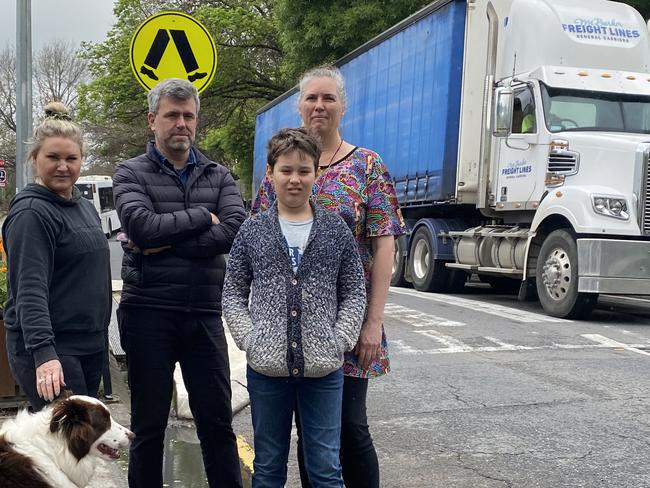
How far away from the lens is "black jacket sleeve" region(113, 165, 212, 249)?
350cm

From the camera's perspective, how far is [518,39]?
473 inches

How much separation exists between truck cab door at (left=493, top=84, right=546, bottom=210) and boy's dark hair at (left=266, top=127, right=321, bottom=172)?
8668mm

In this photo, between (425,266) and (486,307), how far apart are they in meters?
2.68

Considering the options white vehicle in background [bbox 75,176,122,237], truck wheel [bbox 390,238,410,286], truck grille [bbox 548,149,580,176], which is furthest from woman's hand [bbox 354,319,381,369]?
white vehicle in background [bbox 75,176,122,237]

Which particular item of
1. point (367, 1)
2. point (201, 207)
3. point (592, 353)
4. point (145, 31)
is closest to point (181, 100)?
point (201, 207)

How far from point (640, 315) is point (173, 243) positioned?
32.6 ft

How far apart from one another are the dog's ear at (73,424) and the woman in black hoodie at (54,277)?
0.10 m

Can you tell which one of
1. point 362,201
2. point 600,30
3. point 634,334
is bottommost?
point 634,334

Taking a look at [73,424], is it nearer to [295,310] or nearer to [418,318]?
[295,310]

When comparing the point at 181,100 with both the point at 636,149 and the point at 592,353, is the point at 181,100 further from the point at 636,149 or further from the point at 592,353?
the point at 636,149

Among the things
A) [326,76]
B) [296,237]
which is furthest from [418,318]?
[296,237]

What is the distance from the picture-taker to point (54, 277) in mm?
3414

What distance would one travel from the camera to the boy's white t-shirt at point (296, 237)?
318cm

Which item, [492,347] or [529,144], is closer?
[492,347]
